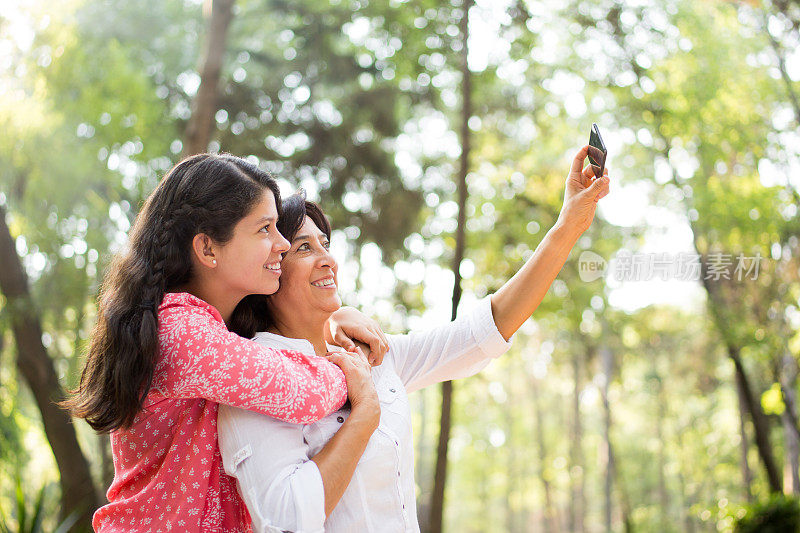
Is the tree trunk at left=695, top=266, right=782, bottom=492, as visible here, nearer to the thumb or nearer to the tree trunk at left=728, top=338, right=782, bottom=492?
the tree trunk at left=728, top=338, right=782, bottom=492

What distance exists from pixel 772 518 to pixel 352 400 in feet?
32.1

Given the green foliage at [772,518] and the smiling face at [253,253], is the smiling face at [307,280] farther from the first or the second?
the green foliage at [772,518]

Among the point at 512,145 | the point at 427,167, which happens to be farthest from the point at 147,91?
the point at 512,145

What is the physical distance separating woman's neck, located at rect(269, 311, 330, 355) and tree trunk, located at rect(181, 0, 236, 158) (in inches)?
173

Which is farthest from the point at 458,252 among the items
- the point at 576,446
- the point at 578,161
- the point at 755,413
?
the point at 576,446

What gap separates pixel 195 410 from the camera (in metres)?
1.59

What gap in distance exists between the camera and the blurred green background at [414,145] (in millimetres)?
8289

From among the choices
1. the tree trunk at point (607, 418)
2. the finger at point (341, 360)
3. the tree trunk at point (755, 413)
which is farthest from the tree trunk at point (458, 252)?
the tree trunk at point (607, 418)

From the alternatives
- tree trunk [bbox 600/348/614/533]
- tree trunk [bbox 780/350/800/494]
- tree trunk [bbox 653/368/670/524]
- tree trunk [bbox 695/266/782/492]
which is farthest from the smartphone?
tree trunk [bbox 653/368/670/524]

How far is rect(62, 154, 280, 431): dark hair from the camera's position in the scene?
142 centimetres

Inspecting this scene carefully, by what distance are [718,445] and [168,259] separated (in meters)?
29.4

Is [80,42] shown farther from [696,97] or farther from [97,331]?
[97,331]

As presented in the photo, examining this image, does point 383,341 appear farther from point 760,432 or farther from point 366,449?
point 760,432

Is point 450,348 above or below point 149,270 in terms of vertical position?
below
